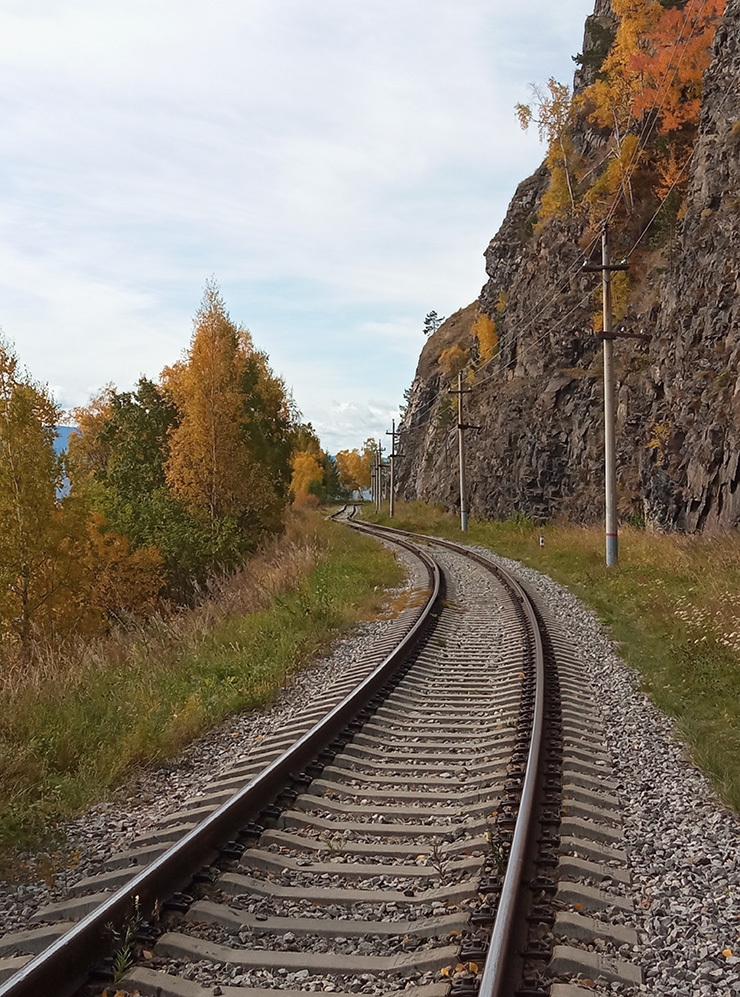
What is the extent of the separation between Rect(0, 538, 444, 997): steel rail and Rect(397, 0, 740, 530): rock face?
15941 mm

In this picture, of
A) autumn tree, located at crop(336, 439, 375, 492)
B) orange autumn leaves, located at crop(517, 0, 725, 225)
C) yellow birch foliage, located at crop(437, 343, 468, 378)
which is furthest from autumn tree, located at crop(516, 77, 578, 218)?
autumn tree, located at crop(336, 439, 375, 492)

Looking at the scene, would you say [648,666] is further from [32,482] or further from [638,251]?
[638,251]

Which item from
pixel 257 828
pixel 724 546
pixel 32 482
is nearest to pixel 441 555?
pixel 724 546

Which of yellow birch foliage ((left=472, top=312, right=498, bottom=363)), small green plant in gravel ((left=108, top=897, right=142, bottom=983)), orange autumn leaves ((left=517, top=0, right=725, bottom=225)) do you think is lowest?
small green plant in gravel ((left=108, top=897, right=142, bottom=983))

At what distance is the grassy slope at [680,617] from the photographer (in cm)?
741

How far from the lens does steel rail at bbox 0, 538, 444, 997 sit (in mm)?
3250

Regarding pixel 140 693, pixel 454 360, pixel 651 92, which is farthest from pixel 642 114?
pixel 140 693

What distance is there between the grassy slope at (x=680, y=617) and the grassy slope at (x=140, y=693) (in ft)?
14.5

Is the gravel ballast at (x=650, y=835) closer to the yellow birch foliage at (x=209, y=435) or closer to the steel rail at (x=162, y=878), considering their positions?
the steel rail at (x=162, y=878)

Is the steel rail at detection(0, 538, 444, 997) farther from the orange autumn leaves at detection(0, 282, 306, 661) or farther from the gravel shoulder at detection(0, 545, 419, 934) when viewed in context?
the orange autumn leaves at detection(0, 282, 306, 661)

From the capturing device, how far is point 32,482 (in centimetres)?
1712

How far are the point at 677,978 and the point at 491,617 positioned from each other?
10.7 meters

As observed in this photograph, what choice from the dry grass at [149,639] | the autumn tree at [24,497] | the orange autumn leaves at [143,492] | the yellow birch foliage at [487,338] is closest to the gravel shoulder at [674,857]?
the dry grass at [149,639]

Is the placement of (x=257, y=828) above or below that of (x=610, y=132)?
below
